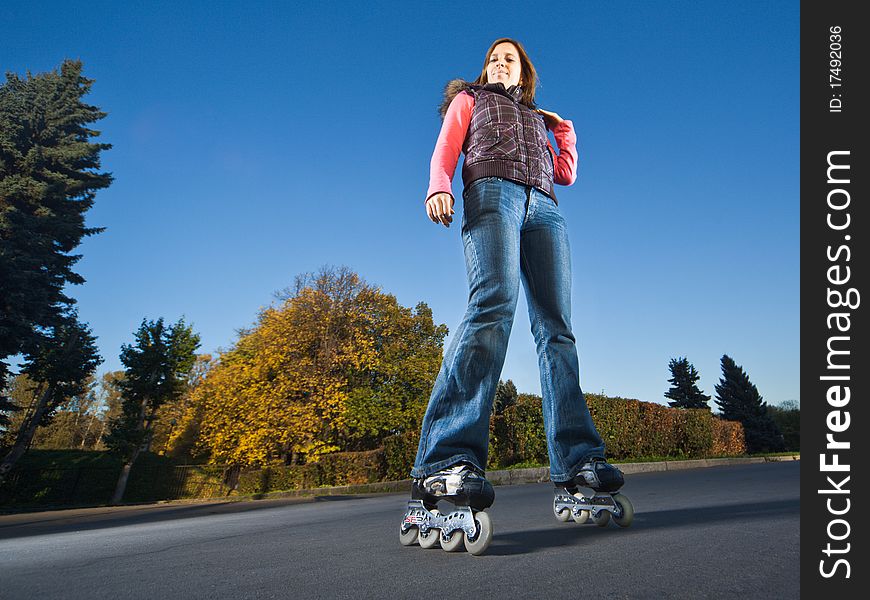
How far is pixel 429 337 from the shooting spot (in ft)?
75.2

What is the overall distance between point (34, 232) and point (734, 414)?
51.1 meters

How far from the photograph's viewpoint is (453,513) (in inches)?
74.0

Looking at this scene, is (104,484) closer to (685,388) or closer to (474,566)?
(474,566)

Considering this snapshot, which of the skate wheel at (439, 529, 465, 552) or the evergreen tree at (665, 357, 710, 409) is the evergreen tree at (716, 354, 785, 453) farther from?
the skate wheel at (439, 529, 465, 552)

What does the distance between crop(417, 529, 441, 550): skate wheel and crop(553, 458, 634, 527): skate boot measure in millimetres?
746

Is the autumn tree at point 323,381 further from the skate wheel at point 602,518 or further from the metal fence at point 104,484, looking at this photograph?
the skate wheel at point 602,518

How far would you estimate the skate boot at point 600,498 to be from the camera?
2187mm

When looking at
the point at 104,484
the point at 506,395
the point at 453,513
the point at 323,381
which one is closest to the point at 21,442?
the point at 104,484

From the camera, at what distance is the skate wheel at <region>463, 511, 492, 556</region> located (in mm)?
1715

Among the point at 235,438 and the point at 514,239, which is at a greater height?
the point at 514,239

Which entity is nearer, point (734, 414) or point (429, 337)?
point (429, 337)

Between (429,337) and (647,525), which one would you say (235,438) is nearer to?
(429,337)
